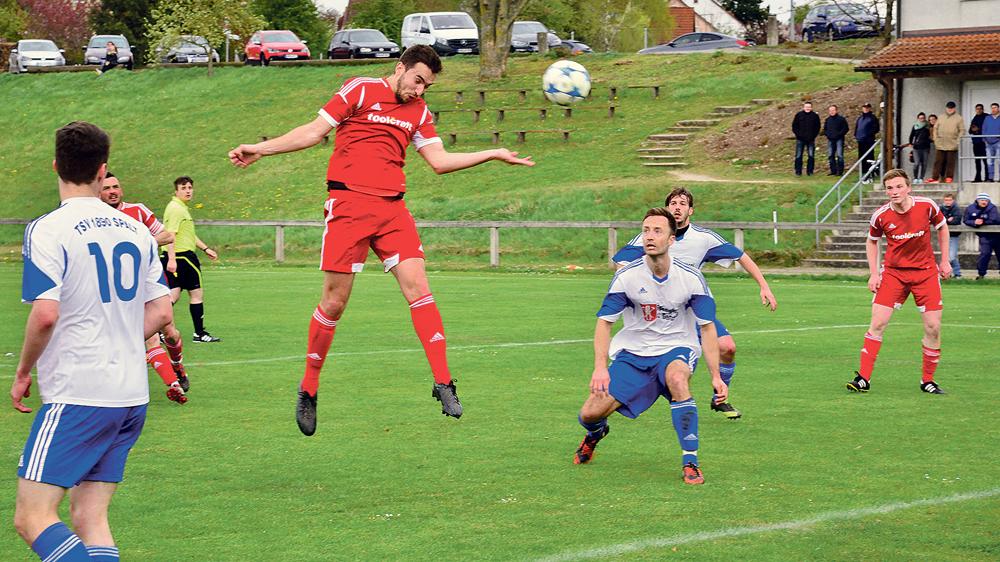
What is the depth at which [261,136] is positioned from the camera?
2105 inches

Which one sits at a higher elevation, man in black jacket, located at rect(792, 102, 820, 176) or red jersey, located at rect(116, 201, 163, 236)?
man in black jacket, located at rect(792, 102, 820, 176)

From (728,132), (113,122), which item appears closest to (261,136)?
(113,122)

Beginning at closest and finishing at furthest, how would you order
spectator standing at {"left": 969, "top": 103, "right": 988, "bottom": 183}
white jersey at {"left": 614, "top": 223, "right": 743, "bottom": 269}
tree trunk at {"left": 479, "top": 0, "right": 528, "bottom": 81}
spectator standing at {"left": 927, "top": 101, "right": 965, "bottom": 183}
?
white jersey at {"left": 614, "top": 223, "right": 743, "bottom": 269}
spectator standing at {"left": 969, "top": 103, "right": 988, "bottom": 183}
spectator standing at {"left": 927, "top": 101, "right": 965, "bottom": 183}
tree trunk at {"left": 479, "top": 0, "right": 528, "bottom": 81}

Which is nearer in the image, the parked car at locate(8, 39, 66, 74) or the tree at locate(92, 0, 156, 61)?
the parked car at locate(8, 39, 66, 74)

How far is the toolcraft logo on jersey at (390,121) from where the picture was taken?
9.70m

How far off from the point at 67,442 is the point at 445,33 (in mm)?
56884

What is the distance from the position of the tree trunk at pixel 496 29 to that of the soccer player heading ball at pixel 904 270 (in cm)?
4257

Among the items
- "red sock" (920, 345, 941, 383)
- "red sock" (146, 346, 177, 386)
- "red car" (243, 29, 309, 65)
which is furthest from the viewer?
"red car" (243, 29, 309, 65)

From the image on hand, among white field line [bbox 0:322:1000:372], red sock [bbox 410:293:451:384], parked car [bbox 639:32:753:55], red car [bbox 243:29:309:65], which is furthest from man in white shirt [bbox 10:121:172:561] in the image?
parked car [bbox 639:32:753:55]

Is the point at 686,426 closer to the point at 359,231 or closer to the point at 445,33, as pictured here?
the point at 359,231

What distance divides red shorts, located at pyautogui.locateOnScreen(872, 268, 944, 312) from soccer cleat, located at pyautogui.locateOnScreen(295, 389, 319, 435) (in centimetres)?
623

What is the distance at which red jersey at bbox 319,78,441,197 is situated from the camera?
967 centimetres

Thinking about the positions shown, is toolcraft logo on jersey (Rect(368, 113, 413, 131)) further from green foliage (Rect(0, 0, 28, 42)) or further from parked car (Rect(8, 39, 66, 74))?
green foliage (Rect(0, 0, 28, 42))

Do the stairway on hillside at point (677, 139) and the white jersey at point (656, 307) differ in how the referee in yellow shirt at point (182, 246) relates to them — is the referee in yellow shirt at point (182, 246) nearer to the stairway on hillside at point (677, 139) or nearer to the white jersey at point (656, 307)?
the white jersey at point (656, 307)
